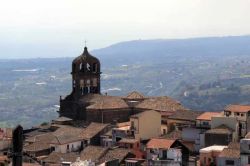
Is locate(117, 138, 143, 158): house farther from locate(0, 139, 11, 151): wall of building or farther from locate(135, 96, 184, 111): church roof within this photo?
locate(0, 139, 11, 151): wall of building

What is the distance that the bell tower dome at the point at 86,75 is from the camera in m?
74.5

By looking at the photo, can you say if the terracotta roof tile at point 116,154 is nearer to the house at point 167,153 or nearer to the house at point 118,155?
the house at point 118,155

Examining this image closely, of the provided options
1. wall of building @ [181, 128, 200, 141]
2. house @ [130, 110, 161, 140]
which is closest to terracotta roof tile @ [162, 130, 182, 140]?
wall of building @ [181, 128, 200, 141]

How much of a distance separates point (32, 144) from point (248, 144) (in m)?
20.5

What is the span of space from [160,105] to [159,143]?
11976 millimetres

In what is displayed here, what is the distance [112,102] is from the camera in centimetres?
6719

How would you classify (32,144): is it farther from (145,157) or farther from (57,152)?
(145,157)

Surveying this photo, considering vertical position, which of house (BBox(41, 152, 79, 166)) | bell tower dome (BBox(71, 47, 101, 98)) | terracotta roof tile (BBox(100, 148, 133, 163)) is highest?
bell tower dome (BBox(71, 47, 101, 98))

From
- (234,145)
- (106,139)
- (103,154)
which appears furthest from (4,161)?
(234,145)

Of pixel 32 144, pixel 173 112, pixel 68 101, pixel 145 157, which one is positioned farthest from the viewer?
pixel 68 101

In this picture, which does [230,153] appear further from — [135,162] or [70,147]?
[70,147]

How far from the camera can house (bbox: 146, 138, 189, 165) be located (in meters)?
49.3

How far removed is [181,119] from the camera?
6250cm

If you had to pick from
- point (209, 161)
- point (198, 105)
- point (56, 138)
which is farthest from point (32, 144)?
point (198, 105)
